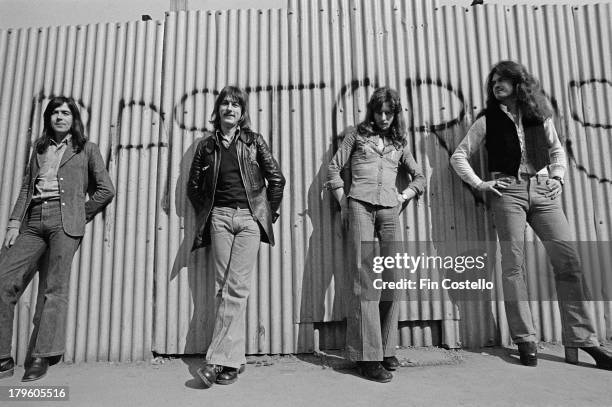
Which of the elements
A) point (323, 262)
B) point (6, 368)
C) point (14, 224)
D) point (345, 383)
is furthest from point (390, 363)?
point (14, 224)

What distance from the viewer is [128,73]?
396cm

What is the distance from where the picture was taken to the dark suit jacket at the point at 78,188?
3.32 m

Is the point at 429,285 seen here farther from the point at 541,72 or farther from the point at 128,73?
the point at 128,73

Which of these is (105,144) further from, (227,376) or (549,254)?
(549,254)

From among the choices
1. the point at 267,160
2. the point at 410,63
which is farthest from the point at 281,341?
the point at 410,63

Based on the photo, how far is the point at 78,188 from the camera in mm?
3416

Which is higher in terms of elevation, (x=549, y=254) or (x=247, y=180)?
(x=247, y=180)

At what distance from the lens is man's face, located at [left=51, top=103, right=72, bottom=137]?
349 centimetres

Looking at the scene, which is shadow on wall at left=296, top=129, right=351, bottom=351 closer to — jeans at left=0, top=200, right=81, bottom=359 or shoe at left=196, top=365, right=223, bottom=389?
shoe at left=196, top=365, right=223, bottom=389

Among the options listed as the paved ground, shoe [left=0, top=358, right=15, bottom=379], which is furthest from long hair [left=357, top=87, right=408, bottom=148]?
shoe [left=0, top=358, right=15, bottom=379]

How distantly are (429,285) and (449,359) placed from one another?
0.64 meters

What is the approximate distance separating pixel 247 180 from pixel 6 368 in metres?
2.47

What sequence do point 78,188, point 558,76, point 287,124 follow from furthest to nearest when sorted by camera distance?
1. point 558,76
2. point 287,124
3. point 78,188

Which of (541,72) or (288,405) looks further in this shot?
(541,72)
